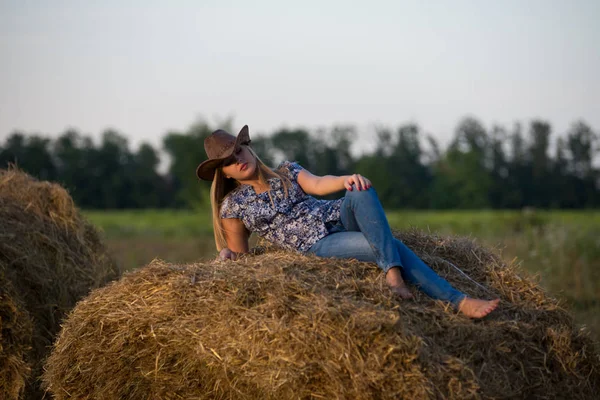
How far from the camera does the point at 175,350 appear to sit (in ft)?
12.7

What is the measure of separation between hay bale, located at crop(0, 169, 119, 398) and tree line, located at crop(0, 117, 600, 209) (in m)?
35.7

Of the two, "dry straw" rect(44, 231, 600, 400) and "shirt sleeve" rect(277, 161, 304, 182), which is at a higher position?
"shirt sleeve" rect(277, 161, 304, 182)

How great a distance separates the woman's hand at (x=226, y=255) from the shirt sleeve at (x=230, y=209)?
0.28m

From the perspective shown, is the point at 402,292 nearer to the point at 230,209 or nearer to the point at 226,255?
the point at 226,255

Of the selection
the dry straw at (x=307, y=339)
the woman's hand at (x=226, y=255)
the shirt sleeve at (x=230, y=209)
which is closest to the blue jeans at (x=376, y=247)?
the dry straw at (x=307, y=339)

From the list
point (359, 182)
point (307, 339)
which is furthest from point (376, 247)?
point (307, 339)

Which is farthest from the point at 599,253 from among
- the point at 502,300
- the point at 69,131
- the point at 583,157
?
the point at 69,131

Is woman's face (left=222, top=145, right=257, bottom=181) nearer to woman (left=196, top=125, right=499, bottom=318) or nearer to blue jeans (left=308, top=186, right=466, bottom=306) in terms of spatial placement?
woman (left=196, top=125, right=499, bottom=318)

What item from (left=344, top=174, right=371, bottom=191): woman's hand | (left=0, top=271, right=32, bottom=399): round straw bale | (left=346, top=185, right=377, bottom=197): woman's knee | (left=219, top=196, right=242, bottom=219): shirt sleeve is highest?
(left=344, top=174, right=371, bottom=191): woman's hand

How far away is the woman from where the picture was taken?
421 cm

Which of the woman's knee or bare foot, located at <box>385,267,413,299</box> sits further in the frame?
the woman's knee

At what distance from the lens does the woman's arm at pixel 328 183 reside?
13.9 feet

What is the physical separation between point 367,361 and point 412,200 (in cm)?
4893

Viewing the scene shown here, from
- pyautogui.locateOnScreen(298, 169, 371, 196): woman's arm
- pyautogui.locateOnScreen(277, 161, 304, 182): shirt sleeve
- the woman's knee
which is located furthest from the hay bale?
the woman's knee
